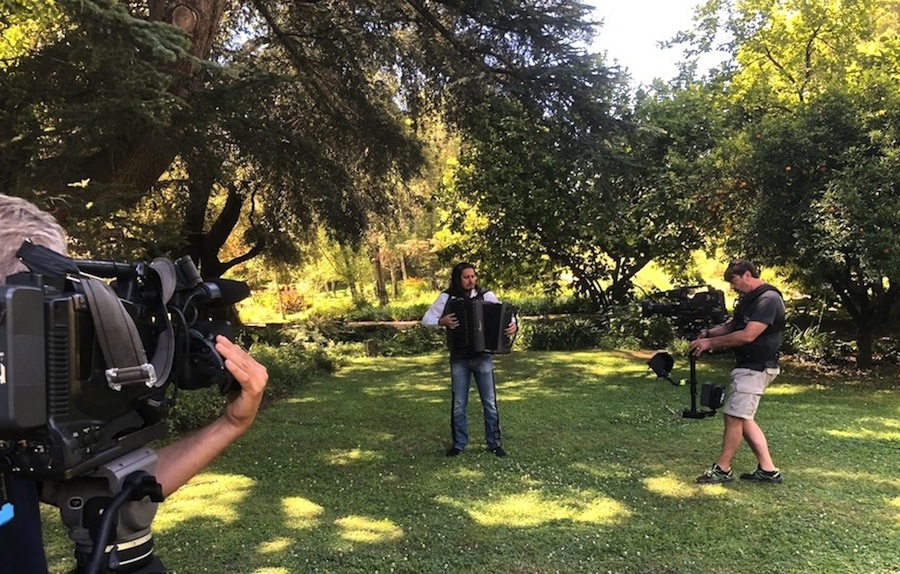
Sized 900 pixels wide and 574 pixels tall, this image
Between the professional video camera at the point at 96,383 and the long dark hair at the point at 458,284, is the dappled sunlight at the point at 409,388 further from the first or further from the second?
the professional video camera at the point at 96,383

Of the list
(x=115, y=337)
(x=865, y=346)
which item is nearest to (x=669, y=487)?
(x=115, y=337)

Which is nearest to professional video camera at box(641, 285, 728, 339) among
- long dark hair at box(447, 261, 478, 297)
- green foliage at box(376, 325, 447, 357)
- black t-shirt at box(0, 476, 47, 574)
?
long dark hair at box(447, 261, 478, 297)

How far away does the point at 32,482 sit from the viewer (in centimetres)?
123

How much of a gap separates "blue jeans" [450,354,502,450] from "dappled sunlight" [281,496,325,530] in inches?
63.7

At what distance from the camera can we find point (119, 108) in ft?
14.6

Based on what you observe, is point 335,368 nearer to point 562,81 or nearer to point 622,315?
point 622,315

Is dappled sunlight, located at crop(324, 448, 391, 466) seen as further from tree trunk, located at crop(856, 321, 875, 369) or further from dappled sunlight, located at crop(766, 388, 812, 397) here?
tree trunk, located at crop(856, 321, 875, 369)

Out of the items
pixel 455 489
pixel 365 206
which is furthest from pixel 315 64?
pixel 455 489

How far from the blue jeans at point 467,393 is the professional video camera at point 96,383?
4431mm

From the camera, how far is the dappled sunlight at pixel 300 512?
4.35 meters

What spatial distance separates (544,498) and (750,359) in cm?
188

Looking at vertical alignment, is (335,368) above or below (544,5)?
below

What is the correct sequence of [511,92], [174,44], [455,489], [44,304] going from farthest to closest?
1. [511,92]
2. [455,489]
3. [174,44]
4. [44,304]

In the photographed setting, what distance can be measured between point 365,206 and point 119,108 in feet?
17.6
